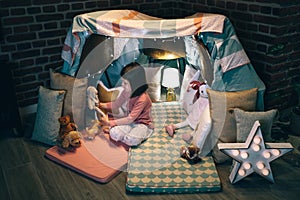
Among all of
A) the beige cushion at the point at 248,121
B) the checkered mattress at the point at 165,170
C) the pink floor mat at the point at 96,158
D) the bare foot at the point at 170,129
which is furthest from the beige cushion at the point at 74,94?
the beige cushion at the point at 248,121

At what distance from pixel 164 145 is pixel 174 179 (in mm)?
406

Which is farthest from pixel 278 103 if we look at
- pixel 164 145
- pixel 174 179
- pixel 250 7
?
pixel 174 179

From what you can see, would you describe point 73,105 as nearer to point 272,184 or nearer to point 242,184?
point 242,184

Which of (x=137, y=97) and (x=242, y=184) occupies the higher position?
(x=137, y=97)

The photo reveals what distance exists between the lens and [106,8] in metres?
3.17

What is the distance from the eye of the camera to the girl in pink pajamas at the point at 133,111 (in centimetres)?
259

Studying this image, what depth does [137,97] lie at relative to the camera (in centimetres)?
262

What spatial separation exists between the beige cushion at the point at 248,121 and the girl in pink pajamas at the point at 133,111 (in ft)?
2.31

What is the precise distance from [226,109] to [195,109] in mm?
412

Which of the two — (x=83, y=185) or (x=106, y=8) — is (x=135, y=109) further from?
(x=106, y=8)

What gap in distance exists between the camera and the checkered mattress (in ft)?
7.04

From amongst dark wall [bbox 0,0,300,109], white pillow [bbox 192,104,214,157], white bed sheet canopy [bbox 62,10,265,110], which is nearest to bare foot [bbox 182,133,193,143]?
white pillow [bbox 192,104,214,157]

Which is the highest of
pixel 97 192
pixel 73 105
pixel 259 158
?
pixel 73 105

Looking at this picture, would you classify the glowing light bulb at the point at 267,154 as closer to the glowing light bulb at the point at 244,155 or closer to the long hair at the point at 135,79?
the glowing light bulb at the point at 244,155
